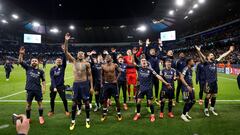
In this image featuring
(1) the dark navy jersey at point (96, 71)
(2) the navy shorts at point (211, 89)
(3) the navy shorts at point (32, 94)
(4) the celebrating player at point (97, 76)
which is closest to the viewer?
(3) the navy shorts at point (32, 94)

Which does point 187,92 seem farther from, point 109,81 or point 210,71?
point 109,81

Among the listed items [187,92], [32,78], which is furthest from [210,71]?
[32,78]

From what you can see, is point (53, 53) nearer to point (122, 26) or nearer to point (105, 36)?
point (105, 36)

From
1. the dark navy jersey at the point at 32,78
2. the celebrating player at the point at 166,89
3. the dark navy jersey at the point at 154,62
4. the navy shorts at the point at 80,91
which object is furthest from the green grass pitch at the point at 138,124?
the dark navy jersey at the point at 154,62

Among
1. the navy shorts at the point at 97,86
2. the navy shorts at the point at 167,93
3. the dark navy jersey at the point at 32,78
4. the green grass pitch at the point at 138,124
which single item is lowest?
the green grass pitch at the point at 138,124

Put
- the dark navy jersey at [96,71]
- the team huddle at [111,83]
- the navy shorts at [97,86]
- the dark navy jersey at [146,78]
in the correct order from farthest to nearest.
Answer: the dark navy jersey at [96,71]
the navy shorts at [97,86]
the dark navy jersey at [146,78]
the team huddle at [111,83]

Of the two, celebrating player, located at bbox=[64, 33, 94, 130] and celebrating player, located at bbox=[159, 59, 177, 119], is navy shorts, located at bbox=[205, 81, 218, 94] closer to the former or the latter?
celebrating player, located at bbox=[159, 59, 177, 119]

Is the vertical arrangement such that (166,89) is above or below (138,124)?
above

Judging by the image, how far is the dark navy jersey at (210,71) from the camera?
10.0 meters

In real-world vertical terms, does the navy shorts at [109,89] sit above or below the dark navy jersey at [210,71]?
below

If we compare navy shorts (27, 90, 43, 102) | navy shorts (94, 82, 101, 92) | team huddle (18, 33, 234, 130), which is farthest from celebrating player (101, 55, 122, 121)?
navy shorts (27, 90, 43, 102)

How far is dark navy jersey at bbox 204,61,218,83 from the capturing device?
10033 millimetres

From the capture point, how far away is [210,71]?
1008cm

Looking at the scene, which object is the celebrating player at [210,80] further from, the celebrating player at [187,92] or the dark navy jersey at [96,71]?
the dark navy jersey at [96,71]
